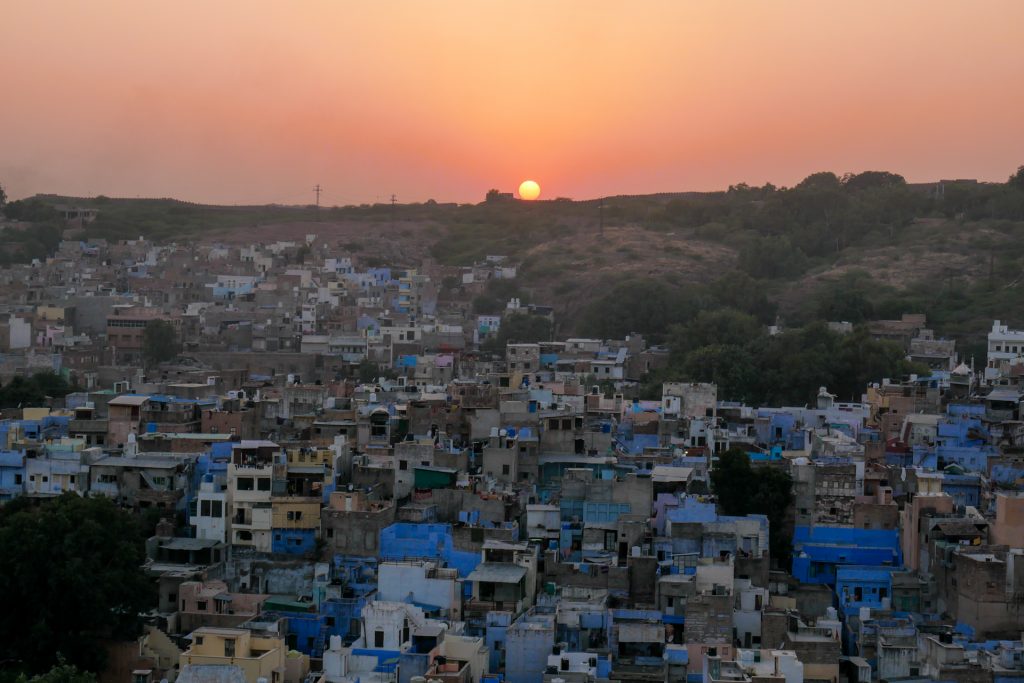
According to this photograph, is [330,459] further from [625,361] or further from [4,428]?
[625,361]

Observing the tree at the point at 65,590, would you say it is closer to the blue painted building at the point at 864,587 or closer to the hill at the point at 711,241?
the blue painted building at the point at 864,587

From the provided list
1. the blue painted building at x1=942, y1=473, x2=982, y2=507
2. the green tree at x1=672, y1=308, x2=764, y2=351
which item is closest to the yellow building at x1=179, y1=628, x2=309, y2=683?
the blue painted building at x1=942, y1=473, x2=982, y2=507

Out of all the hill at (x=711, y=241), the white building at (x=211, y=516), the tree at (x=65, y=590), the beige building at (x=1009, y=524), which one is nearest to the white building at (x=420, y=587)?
the tree at (x=65, y=590)

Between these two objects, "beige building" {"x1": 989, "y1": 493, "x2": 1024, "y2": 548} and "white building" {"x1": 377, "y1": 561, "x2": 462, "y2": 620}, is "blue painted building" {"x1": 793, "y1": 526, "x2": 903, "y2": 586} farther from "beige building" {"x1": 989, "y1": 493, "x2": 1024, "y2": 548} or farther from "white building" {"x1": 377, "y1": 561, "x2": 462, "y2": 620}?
"white building" {"x1": 377, "y1": 561, "x2": 462, "y2": 620}

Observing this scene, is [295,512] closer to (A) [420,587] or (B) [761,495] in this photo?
(A) [420,587]

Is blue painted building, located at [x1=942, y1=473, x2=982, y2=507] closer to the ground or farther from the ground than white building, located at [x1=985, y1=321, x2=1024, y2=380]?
closer to the ground

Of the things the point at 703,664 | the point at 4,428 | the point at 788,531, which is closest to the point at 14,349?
the point at 4,428

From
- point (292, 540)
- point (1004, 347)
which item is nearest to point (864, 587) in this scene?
point (292, 540)
